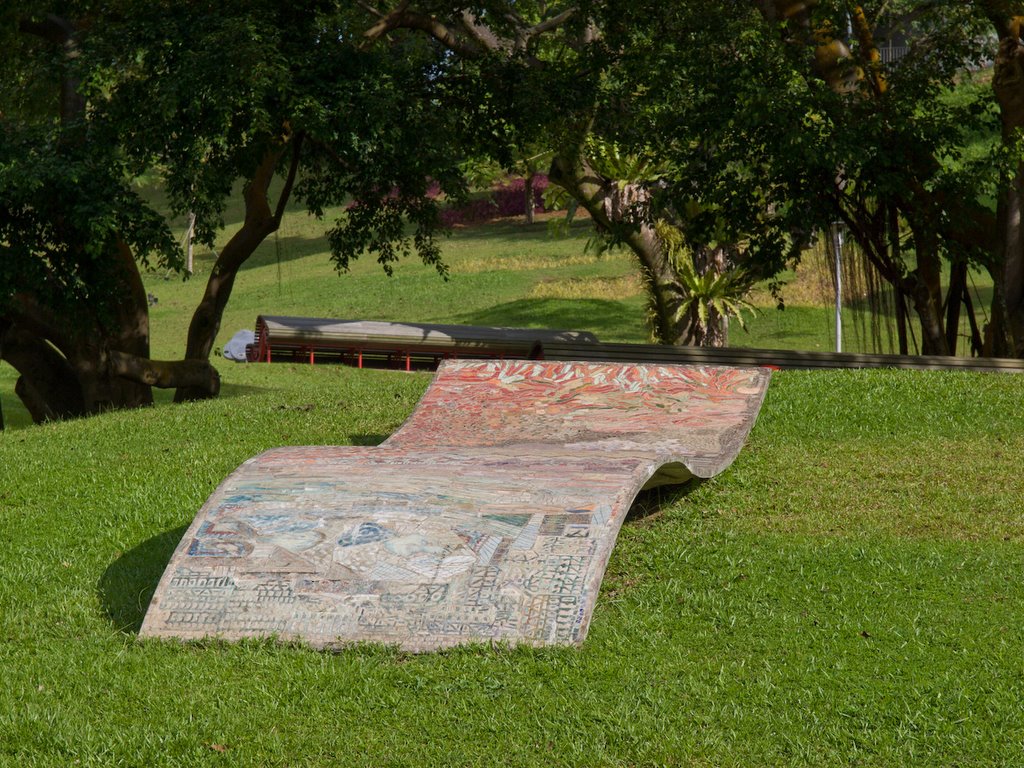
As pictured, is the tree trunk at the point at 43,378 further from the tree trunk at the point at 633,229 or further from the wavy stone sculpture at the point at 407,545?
the wavy stone sculpture at the point at 407,545

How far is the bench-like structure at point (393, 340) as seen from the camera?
72.1 ft

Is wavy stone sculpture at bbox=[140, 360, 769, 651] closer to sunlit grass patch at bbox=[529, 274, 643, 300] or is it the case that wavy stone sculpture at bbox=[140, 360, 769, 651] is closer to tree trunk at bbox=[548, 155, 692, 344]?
tree trunk at bbox=[548, 155, 692, 344]

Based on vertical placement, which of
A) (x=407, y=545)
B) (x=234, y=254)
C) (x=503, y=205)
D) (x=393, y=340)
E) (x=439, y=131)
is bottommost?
(x=393, y=340)

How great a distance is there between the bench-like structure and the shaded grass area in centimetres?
1291

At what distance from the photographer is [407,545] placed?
562 centimetres

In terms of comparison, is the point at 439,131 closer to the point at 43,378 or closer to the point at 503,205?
the point at 43,378

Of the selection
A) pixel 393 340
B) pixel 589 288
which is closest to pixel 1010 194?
pixel 393 340

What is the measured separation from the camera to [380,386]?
13680mm

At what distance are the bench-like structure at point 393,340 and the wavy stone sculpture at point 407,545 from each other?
14846 mm

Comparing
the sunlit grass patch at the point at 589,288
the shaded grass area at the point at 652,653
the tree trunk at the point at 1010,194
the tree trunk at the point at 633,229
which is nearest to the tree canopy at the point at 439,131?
the tree trunk at the point at 1010,194

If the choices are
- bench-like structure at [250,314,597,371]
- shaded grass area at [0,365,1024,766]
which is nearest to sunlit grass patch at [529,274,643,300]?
bench-like structure at [250,314,597,371]

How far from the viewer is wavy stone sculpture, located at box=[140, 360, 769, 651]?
532cm

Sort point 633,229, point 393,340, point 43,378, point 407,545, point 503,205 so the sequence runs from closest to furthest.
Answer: point 407,545 < point 43,378 < point 633,229 < point 393,340 < point 503,205

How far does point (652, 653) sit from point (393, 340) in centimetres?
1736
